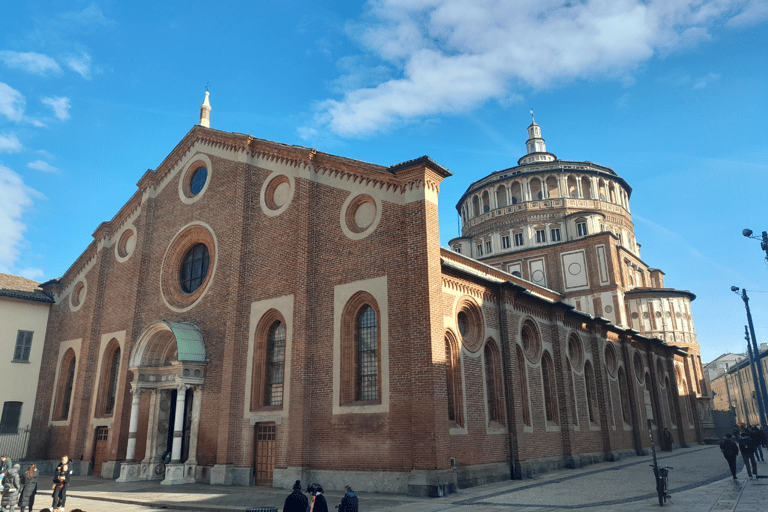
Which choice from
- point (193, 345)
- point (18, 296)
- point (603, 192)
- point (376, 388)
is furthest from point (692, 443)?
point (18, 296)

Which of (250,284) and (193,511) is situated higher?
(250,284)

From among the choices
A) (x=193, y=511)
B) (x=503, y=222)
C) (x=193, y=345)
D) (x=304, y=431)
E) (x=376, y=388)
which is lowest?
(x=193, y=511)

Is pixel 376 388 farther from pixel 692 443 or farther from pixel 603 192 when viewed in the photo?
pixel 603 192

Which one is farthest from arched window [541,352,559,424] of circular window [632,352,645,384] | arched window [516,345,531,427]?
circular window [632,352,645,384]

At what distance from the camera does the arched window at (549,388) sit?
22286 mm

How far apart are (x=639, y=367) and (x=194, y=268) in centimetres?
2552

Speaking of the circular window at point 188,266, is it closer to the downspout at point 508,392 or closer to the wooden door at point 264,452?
the wooden door at point 264,452

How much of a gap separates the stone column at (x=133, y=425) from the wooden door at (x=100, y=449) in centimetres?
291

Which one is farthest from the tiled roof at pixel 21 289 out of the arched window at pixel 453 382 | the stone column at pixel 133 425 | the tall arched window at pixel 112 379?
the arched window at pixel 453 382

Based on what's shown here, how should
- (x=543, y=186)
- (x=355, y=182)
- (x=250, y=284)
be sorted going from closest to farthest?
(x=355, y=182)
(x=250, y=284)
(x=543, y=186)

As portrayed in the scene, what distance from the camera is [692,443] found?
122 ft

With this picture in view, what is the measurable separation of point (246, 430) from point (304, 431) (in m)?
2.86

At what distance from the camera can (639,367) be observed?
3231 cm

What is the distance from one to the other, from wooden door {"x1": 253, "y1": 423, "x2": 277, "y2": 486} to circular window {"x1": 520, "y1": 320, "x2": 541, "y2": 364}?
33.3 ft
